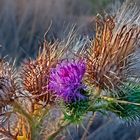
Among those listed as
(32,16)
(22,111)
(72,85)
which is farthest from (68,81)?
(32,16)

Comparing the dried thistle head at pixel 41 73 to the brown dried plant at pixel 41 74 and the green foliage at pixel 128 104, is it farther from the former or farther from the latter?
the green foliage at pixel 128 104

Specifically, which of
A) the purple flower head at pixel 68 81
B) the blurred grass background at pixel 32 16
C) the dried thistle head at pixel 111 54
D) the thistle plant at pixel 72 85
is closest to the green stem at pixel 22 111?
the thistle plant at pixel 72 85

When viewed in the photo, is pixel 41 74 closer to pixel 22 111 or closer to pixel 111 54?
pixel 22 111

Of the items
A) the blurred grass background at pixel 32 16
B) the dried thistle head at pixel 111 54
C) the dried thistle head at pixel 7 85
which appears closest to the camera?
the dried thistle head at pixel 7 85

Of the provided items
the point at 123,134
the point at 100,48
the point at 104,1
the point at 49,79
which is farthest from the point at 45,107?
the point at 104,1

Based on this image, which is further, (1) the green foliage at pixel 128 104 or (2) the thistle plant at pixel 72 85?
(1) the green foliage at pixel 128 104

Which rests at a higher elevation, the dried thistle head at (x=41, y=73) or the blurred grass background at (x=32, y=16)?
the dried thistle head at (x=41, y=73)

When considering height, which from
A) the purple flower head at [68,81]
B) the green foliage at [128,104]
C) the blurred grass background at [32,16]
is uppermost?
the purple flower head at [68,81]

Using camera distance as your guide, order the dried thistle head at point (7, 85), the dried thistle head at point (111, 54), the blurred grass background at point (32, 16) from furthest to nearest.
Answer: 1. the blurred grass background at point (32, 16)
2. the dried thistle head at point (111, 54)
3. the dried thistle head at point (7, 85)

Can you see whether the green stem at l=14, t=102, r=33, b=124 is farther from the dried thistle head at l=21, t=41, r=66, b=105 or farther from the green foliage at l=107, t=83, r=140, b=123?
the green foliage at l=107, t=83, r=140, b=123
